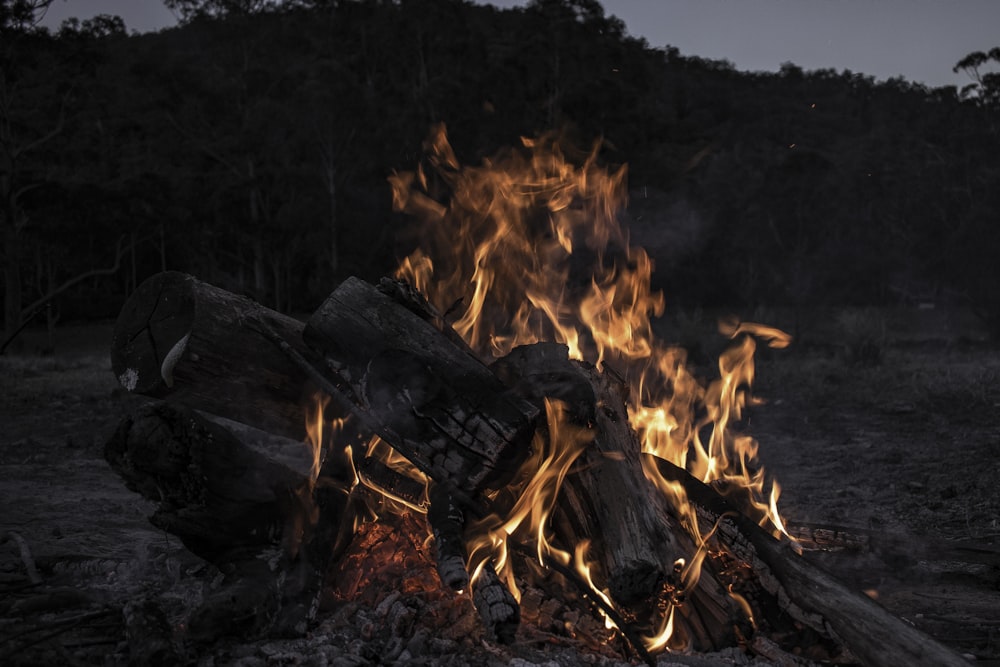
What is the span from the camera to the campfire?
290cm

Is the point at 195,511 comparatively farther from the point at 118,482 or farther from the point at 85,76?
the point at 85,76

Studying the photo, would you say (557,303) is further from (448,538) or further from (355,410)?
(448,538)

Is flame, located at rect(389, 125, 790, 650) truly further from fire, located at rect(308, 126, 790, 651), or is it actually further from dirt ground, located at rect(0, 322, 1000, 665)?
dirt ground, located at rect(0, 322, 1000, 665)

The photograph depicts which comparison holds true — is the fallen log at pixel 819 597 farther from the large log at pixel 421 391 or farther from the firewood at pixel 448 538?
the firewood at pixel 448 538

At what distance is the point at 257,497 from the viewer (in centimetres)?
315

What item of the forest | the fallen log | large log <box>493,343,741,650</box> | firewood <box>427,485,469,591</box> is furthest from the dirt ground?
the forest

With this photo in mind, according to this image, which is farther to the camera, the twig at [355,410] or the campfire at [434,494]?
the twig at [355,410]

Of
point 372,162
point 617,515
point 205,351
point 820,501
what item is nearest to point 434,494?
point 617,515

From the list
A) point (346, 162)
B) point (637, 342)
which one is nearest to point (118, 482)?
point (637, 342)

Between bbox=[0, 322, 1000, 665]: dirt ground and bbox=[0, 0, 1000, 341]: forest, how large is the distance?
940cm

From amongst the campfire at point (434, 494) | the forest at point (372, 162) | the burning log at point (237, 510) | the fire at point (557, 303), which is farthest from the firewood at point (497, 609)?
the forest at point (372, 162)

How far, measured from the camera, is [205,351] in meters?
3.11

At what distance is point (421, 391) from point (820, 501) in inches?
144

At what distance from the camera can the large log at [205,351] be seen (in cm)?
313
